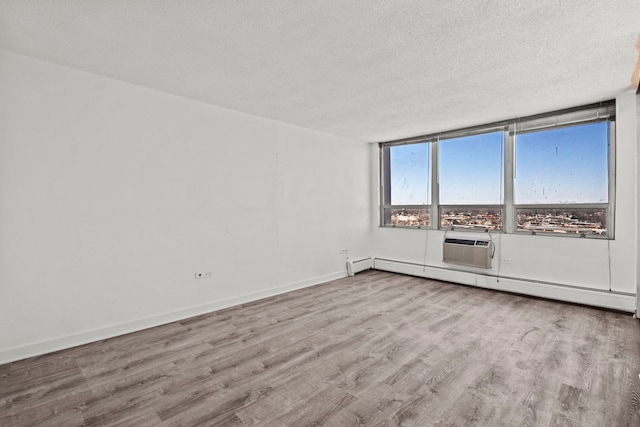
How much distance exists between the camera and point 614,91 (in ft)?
11.9

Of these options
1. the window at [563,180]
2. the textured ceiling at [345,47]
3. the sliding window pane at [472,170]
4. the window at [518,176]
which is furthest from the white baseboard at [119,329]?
the window at [563,180]

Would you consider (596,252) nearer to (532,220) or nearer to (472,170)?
(532,220)

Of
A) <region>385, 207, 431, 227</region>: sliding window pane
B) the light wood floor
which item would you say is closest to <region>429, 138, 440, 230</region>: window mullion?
<region>385, 207, 431, 227</region>: sliding window pane

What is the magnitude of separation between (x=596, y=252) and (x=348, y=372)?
152 inches

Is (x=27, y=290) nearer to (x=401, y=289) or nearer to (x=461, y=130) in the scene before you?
(x=401, y=289)

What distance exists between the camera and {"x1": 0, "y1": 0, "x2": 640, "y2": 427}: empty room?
2.14 m

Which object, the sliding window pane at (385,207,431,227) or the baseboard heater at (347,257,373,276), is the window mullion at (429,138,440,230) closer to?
the sliding window pane at (385,207,431,227)

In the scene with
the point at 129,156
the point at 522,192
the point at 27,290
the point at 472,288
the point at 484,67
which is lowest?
the point at 472,288

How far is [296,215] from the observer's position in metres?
5.11

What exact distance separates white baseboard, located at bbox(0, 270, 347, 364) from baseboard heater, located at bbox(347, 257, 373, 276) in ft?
5.35

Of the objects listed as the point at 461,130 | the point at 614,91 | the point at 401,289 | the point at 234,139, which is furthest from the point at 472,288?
the point at 234,139

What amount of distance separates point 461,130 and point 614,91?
201cm

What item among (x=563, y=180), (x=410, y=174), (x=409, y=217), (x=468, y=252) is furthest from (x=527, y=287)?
(x=410, y=174)

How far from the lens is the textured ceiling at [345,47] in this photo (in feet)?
6.87
